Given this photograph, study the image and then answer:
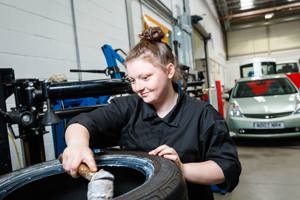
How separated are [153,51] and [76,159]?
503 mm

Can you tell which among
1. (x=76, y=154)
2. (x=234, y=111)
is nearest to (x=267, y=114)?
(x=234, y=111)

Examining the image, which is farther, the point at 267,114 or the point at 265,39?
the point at 265,39

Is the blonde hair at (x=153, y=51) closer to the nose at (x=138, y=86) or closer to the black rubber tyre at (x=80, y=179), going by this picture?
the nose at (x=138, y=86)

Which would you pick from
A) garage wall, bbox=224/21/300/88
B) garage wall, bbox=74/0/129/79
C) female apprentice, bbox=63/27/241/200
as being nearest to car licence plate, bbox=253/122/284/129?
garage wall, bbox=74/0/129/79

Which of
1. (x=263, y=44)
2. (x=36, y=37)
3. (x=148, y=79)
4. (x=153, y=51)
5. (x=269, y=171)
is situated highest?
(x=263, y=44)

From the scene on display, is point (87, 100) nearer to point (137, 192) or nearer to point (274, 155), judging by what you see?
point (137, 192)

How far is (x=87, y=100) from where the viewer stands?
202cm

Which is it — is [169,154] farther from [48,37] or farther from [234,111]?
[234,111]

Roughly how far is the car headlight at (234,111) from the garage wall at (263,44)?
44.9 feet

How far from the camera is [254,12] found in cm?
1545

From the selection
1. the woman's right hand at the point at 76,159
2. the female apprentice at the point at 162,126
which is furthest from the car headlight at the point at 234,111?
the woman's right hand at the point at 76,159

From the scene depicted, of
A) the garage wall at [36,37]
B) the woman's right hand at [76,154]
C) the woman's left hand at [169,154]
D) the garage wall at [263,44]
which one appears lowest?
the woman's left hand at [169,154]

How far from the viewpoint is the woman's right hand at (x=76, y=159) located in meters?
0.77

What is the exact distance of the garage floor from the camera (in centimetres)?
239
